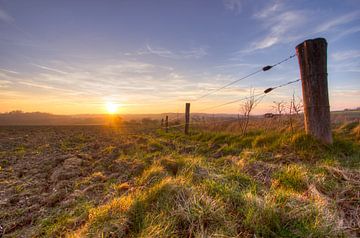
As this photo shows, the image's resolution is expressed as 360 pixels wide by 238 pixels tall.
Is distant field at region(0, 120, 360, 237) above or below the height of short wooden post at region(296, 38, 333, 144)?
below

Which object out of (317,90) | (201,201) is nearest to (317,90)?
(317,90)

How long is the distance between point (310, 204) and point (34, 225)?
3121mm

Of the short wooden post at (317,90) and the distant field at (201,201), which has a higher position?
the short wooden post at (317,90)

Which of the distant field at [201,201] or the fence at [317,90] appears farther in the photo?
the fence at [317,90]

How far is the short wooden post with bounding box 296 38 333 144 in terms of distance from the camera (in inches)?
165

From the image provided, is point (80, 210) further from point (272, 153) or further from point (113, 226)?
point (272, 153)

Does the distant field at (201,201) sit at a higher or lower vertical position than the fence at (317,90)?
lower

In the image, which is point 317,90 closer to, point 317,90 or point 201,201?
point 317,90

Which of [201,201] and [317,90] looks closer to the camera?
[201,201]

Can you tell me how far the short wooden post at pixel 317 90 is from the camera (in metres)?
4.18

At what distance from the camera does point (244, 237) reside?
5.43ft

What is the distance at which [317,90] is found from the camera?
166 inches

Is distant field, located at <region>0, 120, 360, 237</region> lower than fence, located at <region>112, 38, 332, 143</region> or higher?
lower

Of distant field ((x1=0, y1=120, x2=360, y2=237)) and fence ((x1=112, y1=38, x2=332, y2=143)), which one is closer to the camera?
distant field ((x1=0, y1=120, x2=360, y2=237))
